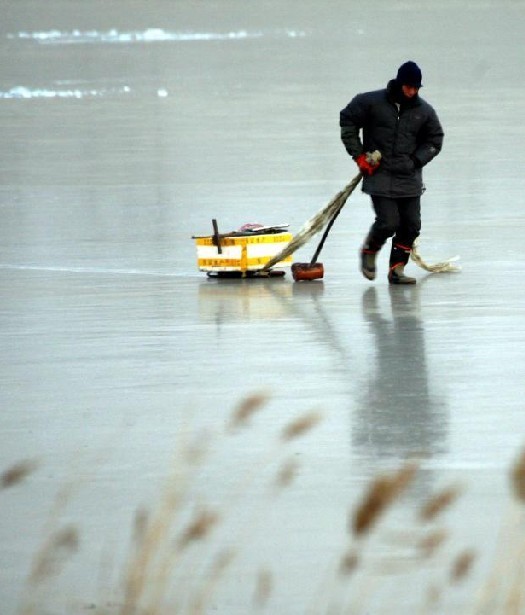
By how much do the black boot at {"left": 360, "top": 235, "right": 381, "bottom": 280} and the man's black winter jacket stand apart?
1.22ft

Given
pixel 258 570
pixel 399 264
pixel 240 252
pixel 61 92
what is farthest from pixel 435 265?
pixel 61 92

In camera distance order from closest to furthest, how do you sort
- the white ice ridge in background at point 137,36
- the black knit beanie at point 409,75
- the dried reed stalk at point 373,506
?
the dried reed stalk at point 373,506, the black knit beanie at point 409,75, the white ice ridge in background at point 137,36

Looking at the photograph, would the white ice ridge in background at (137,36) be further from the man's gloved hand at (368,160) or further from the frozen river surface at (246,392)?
the man's gloved hand at (368,160)

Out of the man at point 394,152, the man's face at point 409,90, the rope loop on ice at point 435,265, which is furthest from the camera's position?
the rope loop on ice at point 435,265

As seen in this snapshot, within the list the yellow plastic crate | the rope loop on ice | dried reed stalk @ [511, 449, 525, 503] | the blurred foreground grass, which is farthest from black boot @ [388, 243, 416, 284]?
dried reed stalk @ [511, 449, 525, 503]

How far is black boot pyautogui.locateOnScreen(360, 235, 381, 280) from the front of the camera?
44.9 ft

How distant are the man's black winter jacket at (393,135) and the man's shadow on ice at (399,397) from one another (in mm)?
1379

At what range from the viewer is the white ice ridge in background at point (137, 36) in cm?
7238

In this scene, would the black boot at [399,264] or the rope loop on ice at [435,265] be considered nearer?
the black boot at [399,264]

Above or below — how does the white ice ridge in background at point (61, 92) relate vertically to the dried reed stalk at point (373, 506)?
below

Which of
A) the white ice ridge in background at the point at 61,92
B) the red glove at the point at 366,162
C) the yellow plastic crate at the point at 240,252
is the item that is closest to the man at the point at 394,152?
the red glove at the point at 366,162

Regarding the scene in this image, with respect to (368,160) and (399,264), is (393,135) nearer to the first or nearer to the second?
(368,160)

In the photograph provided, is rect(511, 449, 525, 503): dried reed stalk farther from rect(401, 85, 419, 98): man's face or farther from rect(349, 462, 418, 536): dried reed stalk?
rect(401, 85, 419, 98): man's face

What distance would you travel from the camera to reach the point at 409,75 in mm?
13203
